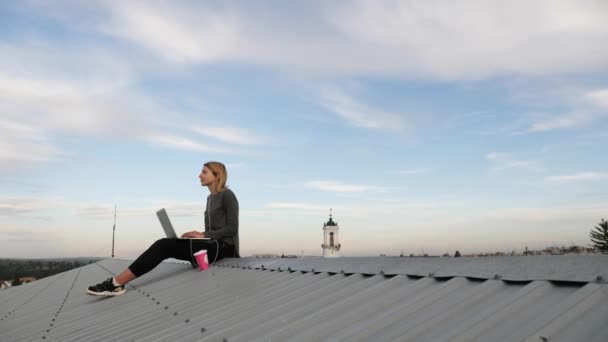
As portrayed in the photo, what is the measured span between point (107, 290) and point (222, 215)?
1728mm

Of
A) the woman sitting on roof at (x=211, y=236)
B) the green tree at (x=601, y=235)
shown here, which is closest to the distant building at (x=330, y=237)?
the green tree at (x=601, y=235)

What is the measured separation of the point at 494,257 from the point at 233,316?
1.80 metres

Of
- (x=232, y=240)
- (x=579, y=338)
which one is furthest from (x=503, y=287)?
(x=232, y=240)

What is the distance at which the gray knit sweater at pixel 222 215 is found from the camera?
7564 millimetres

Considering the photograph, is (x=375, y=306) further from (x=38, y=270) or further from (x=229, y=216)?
(x=38, y=270)

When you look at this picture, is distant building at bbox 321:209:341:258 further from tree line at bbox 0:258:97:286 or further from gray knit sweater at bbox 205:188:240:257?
gray knit sweater at bbox 205:188:240:257

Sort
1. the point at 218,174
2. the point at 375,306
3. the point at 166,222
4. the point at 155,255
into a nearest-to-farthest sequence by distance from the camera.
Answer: the point at 375,306
the point at 155,255
the point at 166,222
the point at 218,174

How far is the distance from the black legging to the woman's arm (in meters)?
0.26

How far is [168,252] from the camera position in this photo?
7059 millimetres

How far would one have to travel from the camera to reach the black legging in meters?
6.81

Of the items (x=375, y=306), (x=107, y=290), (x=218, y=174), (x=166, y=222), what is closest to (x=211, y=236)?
(x=166, y=222)

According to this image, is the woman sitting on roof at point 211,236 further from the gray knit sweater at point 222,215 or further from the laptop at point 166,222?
the laptop at point 166,222

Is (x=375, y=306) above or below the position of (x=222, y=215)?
below

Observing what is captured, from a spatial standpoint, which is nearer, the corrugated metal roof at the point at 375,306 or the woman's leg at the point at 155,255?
the corrugated metal roof at the point at 375,306
